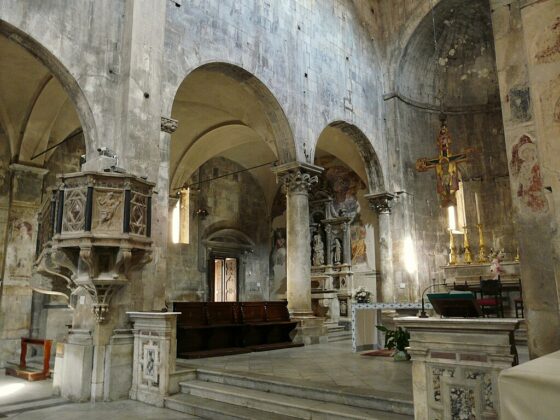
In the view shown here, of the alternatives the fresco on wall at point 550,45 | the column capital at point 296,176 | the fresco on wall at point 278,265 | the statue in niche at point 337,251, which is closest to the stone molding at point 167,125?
the column capital at point 296,176

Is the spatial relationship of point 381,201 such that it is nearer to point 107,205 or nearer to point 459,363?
point 107,205

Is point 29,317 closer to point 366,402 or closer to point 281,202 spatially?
point 366,402

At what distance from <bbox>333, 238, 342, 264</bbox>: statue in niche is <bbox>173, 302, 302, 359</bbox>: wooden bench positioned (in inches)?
227

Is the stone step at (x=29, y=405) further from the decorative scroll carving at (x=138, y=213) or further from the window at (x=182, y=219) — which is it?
the window at (x=182, y=219)

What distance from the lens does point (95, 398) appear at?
598cm

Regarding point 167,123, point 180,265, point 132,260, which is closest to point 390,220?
point 180,265

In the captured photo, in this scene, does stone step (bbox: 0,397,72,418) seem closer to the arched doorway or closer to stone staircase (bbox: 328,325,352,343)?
the arched doorway

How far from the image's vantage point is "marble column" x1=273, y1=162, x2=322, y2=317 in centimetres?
1030

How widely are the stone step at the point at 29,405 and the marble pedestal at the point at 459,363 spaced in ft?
14.8

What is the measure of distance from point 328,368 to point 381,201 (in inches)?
311

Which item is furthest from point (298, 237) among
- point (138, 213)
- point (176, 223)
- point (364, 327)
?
point (176, 223)

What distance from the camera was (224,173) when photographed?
53.2 ft

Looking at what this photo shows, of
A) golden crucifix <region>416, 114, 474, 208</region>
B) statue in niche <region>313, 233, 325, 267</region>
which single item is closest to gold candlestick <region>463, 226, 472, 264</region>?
golden crucifix <region>416, 114, 474, 208</region>

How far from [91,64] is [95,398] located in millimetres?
4786
